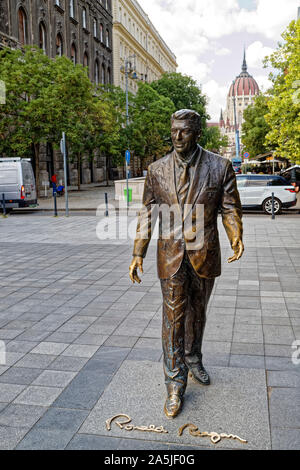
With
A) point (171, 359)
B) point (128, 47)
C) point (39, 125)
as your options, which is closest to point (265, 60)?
point (39, 125)

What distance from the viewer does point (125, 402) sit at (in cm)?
385

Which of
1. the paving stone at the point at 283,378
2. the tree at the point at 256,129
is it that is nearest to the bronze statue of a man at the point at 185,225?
the paving stone at the point at 283,378

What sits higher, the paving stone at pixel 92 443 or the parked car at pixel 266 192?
the parked car at pixel 266 192

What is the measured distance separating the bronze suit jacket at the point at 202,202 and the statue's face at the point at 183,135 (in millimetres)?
129

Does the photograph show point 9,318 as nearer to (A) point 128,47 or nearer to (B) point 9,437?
(B) point 9,437

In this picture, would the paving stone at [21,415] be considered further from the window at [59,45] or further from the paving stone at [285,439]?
the window at [59,45]

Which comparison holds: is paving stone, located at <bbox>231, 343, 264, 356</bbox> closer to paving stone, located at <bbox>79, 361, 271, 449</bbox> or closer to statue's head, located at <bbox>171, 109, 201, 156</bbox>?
paving stone, located at <bbox>79, 361, 271, 449</bbox>

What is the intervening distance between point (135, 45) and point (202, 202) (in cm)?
6853

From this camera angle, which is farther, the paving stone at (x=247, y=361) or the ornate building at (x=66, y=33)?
the ornate building at (x=66, y=33)

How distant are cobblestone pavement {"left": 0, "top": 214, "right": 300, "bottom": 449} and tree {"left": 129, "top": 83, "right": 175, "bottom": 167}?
31.3m

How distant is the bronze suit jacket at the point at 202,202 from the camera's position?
368cm

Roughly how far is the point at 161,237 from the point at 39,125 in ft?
78.0

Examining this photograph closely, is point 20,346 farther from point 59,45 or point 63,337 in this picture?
point 59,45
